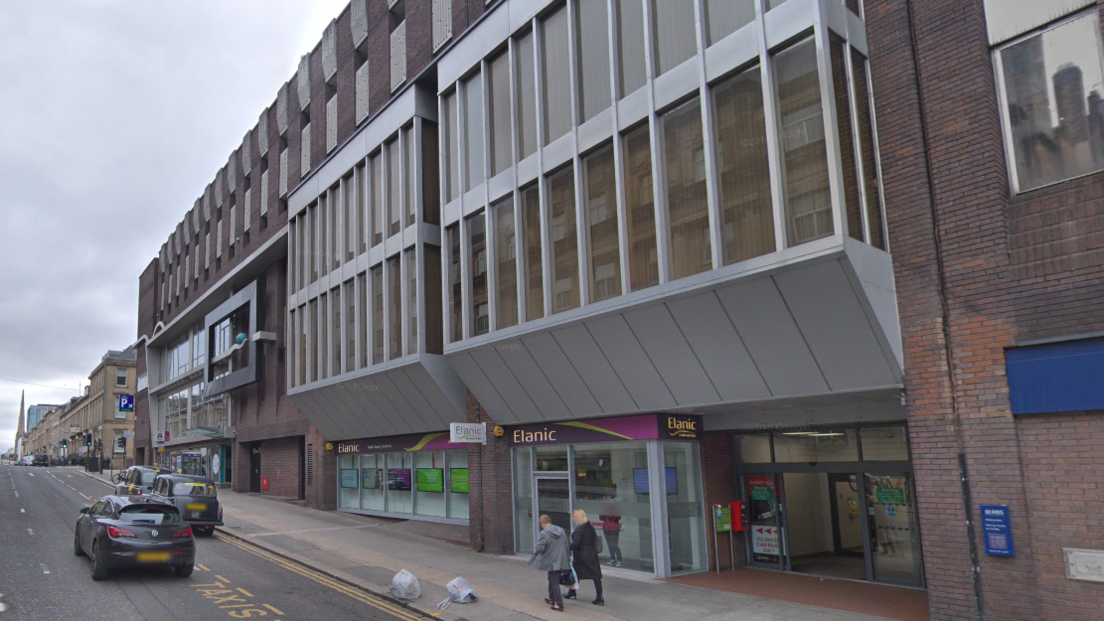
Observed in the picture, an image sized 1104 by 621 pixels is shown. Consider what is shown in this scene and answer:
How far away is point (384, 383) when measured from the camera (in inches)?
847

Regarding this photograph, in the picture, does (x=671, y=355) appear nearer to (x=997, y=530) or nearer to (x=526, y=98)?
(x=997, y=530)

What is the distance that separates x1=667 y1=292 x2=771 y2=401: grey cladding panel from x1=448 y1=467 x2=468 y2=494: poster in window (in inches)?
407

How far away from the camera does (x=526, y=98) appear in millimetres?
16609

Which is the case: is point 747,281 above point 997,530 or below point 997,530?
above

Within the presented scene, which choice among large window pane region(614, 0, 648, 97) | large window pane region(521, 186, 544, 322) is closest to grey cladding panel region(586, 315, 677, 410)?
large window pane region(521, 186, 544, 322)

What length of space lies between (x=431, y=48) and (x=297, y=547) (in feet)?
44.8

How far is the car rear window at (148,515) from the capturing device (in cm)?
1298

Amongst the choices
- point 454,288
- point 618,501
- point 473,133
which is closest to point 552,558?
point 618,501

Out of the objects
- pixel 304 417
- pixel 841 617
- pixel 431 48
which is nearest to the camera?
pixel 841 617

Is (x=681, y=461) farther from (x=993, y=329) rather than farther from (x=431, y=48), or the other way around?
(x=431, y=48)

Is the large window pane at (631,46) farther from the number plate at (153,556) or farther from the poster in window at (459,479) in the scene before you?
the poster in window at (459,479)

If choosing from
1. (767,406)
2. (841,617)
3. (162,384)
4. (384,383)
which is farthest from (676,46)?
(162,384)

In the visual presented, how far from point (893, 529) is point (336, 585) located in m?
10.1

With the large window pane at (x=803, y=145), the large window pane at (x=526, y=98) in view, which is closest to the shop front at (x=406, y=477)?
the large window pane at (x=526, y=98)
